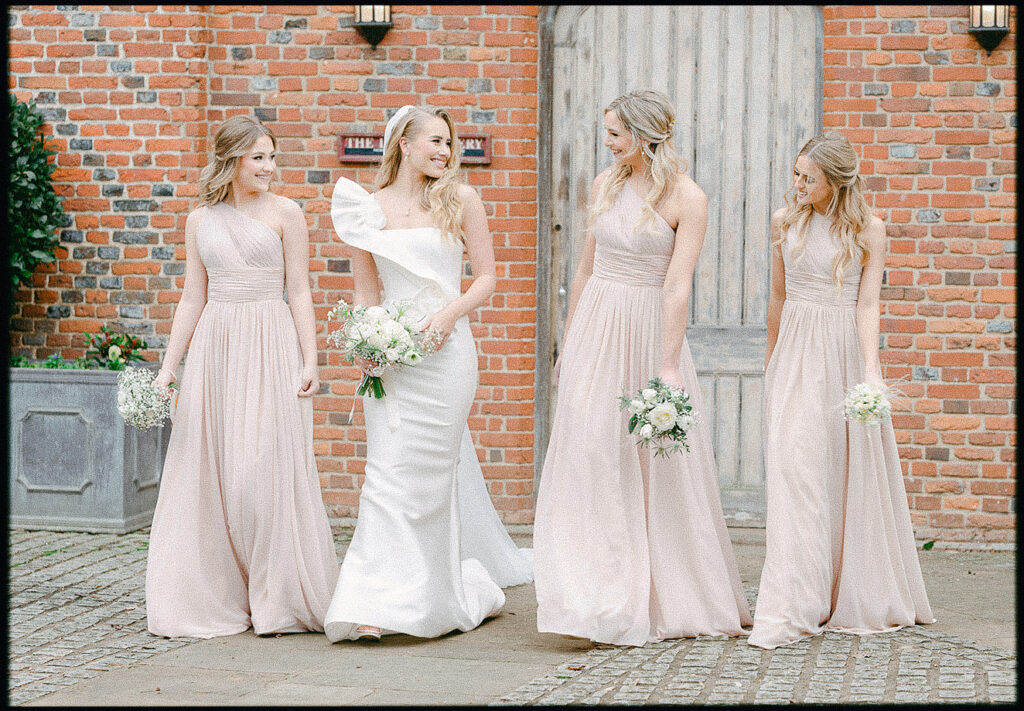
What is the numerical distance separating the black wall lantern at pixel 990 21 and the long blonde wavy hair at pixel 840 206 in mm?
2565

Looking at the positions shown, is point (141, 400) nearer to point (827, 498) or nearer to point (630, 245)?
point (630, 245)

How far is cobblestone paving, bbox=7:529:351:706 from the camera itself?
4695 millimetres

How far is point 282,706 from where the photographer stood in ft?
13.4

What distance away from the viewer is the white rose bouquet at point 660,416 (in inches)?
187

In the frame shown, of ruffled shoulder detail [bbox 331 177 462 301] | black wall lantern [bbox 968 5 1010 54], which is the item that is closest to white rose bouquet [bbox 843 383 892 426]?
ruffled shoulder detail [bbox 331 177 462 301]

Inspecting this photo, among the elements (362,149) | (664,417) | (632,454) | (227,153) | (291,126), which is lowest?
(632,454)

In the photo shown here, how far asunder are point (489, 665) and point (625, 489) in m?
0.93

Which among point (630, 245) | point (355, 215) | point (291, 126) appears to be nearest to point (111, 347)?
point (291, 126)

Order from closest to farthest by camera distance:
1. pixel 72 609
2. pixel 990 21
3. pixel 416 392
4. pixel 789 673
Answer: pixel 789 673 → pixel 416 392 → pixel 72 609 → pixel 990 21

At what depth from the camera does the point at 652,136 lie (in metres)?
5.02

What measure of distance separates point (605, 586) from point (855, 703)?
117 centimetres

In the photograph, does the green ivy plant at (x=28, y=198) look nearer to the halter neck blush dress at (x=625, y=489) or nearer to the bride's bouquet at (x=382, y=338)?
the bride's bouquet at (x=382, y=338)

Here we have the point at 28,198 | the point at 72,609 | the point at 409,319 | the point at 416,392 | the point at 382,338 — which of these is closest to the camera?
the point at 382,338

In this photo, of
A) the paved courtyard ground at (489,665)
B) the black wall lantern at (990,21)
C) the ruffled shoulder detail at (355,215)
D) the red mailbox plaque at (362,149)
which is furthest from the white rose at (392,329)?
the black wall lantern at (990,21)
